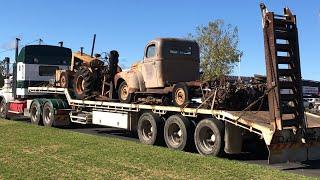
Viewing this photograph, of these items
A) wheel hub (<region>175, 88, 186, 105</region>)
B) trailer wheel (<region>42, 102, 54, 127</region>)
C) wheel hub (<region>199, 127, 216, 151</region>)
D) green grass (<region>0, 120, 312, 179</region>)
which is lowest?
green grass (<region>0, 120, 312, 179</region>)

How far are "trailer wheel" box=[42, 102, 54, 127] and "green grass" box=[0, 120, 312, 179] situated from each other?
22.6 feet

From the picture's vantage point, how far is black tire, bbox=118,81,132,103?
16598mm

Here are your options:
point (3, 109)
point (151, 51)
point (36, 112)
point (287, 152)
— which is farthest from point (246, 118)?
point (3, 109)

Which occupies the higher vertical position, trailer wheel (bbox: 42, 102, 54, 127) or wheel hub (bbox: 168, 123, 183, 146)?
trailer wheel (bbox: 42, 102, 54, 127)

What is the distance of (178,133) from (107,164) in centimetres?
427

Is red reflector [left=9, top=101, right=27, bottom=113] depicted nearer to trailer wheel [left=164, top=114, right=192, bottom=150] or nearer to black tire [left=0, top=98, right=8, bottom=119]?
black tire [left=0, top=98, right=8, bottom=119]

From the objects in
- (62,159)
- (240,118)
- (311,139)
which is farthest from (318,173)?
(62,159)

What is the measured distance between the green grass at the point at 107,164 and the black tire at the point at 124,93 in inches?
122

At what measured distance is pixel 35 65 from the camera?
23109 millimetres

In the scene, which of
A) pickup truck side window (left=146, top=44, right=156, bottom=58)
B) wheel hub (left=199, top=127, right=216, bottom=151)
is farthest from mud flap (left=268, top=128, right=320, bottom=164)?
pickup truck side window (left=146, top=44, right=156, bottom=58)

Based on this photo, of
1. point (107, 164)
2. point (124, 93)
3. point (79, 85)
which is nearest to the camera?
point (107, 164)

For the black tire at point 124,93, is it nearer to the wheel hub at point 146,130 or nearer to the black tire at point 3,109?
the wheel hub at point 146,130

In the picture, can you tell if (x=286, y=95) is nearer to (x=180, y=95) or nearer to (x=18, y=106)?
(x=180, y=95)

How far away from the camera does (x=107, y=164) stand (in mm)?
10094
